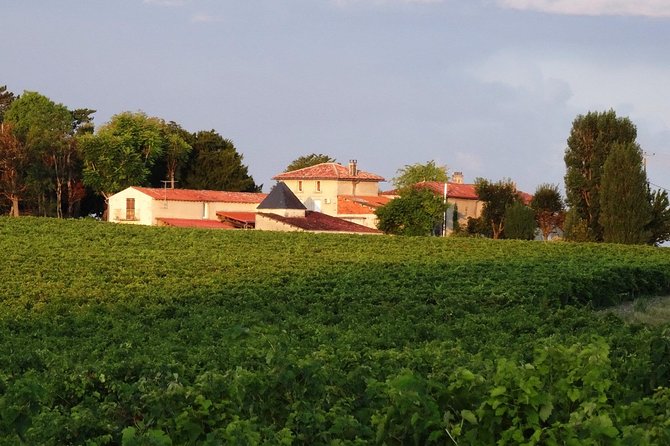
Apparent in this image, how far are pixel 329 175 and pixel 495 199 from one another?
46.8 feet

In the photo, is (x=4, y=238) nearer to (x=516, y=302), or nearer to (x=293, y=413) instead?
(x=516, y=302)

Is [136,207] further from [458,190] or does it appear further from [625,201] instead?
[625,201]

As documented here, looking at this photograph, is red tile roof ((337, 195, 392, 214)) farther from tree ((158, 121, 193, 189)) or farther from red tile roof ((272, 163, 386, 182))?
tree ((158, 121, 193, 189))

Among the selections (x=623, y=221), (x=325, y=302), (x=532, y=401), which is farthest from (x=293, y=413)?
(x=623, y=221)

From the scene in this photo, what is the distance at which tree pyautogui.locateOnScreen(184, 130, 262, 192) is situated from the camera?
101 m

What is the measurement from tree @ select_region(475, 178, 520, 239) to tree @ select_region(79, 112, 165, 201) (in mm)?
26322

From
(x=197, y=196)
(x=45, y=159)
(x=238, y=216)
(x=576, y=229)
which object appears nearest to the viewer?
(x=576, y=229)

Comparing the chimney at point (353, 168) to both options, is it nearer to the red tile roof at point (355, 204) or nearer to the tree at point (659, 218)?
the red tile roof at point (355, 204)

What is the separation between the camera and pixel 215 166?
101 meters

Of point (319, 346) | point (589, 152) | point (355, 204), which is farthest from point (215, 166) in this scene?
point (319, 346)

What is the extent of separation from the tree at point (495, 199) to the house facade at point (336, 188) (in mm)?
8131

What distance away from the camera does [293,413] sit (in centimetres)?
916

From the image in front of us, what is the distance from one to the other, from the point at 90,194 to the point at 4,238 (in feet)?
163

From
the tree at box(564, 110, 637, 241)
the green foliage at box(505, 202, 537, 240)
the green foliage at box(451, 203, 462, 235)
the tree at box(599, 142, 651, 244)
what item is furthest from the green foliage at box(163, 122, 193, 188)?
the tree at box(599, 142, 651, 244)
